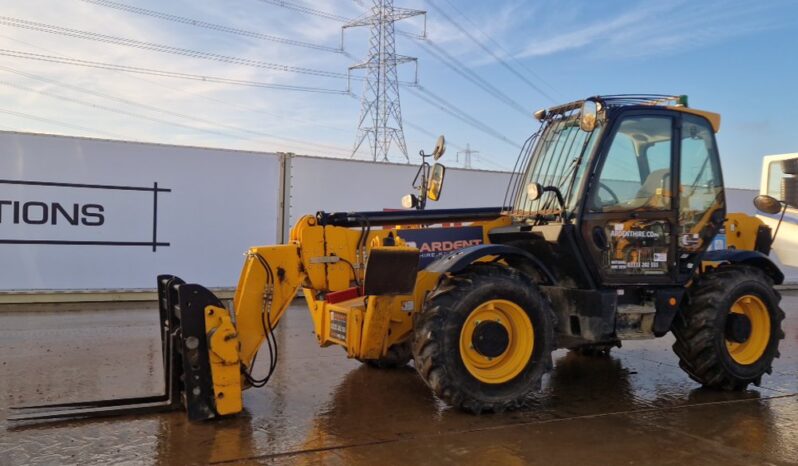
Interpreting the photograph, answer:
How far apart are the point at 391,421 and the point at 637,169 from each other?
116 inches

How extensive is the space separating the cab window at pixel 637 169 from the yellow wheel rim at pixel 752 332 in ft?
4.24

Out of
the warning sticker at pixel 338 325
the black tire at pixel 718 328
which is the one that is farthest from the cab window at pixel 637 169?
the warning sticker at pixel 338 325

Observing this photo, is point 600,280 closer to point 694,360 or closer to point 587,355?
point 694,360

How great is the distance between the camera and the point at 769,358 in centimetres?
597

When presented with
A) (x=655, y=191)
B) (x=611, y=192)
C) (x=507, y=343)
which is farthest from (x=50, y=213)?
(x=655, y=191)

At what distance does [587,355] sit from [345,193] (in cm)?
642

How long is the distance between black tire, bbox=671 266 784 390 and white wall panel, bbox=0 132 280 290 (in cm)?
805

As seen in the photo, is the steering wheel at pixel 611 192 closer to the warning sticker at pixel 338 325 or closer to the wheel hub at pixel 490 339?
the wheel hub at pixel 490 339

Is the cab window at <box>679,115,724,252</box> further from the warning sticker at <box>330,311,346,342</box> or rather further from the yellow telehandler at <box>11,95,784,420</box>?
the warning sticker at <box>330,311,346,342</box>

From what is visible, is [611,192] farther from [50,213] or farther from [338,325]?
[50,213]

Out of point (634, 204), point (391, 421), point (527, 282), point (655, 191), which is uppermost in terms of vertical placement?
point (655, 191)

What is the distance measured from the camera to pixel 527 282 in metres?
5.03

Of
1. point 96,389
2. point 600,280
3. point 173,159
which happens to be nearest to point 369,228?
point 600,280

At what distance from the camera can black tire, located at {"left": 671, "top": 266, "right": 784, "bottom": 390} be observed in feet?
18.6
